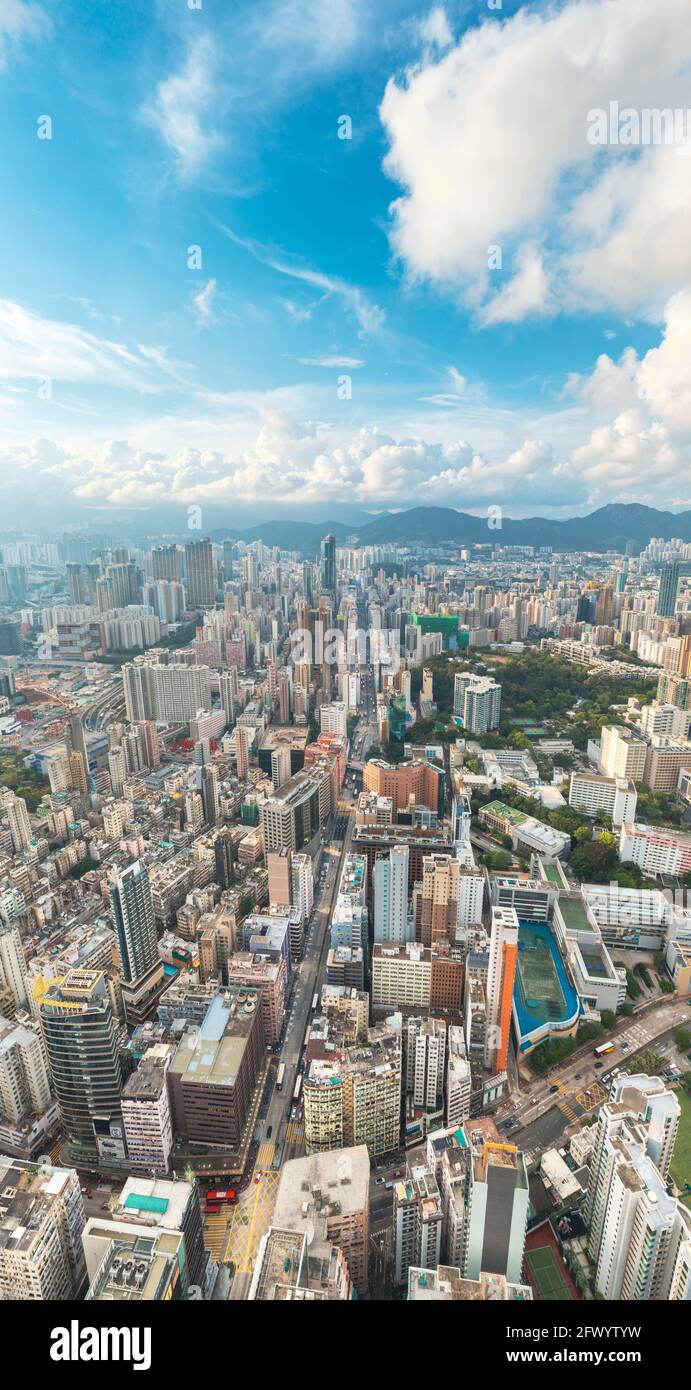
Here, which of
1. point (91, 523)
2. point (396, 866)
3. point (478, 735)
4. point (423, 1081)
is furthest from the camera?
point (91, 523)

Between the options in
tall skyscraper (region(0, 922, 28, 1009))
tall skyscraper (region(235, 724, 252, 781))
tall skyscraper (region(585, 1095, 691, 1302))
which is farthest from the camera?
tall skyscraper (region(235, 724, 252, 781))

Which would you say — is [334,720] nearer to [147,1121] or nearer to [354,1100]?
[354,1100]

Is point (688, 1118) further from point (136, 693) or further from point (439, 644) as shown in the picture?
point (439, 644)

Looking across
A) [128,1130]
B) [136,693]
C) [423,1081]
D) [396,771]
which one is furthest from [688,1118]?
[136,693]

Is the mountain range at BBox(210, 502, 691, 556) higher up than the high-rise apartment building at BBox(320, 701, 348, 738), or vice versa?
the mountain range at BBox(210, 502, 691, 556)

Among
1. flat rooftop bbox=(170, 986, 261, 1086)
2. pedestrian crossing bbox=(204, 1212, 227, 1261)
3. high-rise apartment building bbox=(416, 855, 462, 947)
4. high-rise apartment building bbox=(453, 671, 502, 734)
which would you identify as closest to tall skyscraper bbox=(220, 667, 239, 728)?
high-rise apartment building bbox=(453, 671, 502, 734)

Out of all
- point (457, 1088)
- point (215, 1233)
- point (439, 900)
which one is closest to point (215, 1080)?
point (215, 1233)

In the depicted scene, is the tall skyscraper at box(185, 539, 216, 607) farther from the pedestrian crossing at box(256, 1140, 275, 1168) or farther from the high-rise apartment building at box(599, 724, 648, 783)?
the pedestrian crossing at box(256, 1140, 275, 1168)
